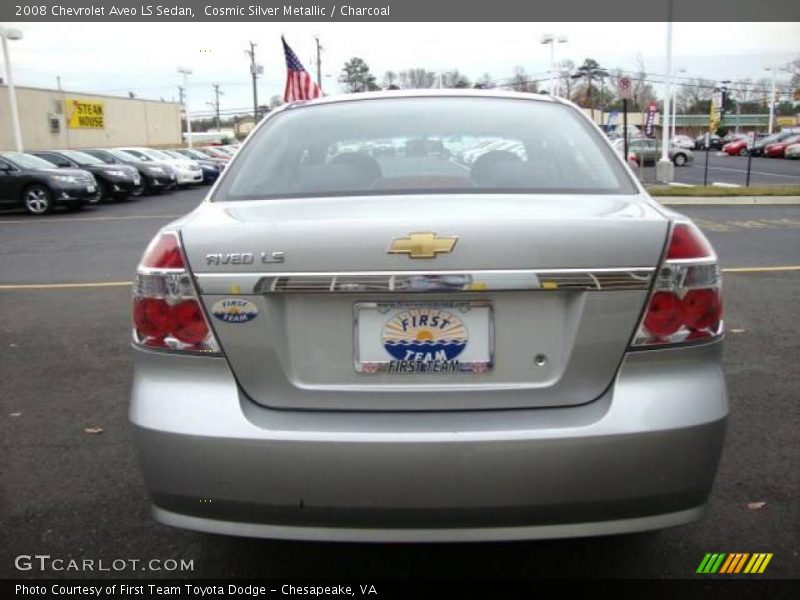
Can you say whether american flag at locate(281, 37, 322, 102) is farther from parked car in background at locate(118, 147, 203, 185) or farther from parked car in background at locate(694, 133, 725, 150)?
parked car in background at locate(694, 133, 725, 150)

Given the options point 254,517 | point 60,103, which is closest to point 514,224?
point 254,517

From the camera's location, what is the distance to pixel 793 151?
43.3 metres

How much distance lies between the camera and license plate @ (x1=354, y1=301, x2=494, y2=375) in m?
2.10

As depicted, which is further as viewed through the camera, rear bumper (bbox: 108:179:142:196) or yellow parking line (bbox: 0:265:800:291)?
rear bumper (bbox: 108:179:142:196)

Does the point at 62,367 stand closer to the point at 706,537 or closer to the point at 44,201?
the point at 706,537

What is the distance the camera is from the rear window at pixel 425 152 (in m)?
2.76

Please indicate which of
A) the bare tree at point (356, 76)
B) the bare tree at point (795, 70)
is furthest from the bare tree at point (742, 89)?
the bare tree at point (356, 76)

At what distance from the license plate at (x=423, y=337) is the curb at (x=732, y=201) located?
15.4 m

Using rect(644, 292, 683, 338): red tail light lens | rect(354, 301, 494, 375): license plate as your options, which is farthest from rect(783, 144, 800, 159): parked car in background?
rect(354, 301, 494, 375): license plate

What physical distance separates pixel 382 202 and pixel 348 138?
34.9 inches

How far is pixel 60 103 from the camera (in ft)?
139

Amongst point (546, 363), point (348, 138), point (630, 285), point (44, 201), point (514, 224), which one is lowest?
point (44, 201)

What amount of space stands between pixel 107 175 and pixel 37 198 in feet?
10.5

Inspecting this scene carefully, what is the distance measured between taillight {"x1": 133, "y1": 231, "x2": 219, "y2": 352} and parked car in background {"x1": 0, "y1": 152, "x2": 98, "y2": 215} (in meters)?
16.4
